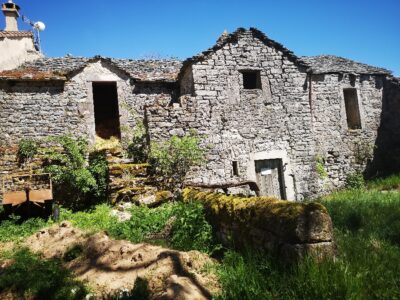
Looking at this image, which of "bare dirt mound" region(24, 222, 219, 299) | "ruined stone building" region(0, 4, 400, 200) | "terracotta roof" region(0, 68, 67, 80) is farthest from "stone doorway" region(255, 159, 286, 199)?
"terracotta roof" region(0, 68, 67, 80)

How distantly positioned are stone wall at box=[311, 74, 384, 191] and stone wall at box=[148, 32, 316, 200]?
107cm

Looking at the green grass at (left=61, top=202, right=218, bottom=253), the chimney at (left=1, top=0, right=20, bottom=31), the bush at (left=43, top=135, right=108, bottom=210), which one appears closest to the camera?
the green grass at (left=61, top=202, right=218, bottom=253)

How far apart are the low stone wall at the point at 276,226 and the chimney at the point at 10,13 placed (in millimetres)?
16022

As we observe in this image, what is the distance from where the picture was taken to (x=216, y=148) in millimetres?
10648

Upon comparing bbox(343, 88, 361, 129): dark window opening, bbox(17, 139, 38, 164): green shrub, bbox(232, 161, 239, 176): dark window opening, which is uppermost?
bbox(343, 88, 361, 129): dark window opening

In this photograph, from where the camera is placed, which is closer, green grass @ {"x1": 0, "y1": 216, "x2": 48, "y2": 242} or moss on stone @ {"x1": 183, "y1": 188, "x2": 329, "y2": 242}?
moss on stone @ {"x1": 183, "y1": 188, "x2": 329, "y2": 242}

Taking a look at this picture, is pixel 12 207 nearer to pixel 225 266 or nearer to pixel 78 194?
pixel 78 194

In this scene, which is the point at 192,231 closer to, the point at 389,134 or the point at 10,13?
the point at 389,134

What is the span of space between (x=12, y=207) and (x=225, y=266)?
670 cm

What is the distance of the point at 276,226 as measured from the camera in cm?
368

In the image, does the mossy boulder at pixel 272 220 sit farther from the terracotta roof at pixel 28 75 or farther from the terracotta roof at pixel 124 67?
the terracotta roof at pixel 28 75

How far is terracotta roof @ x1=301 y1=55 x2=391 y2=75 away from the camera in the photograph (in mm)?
13602

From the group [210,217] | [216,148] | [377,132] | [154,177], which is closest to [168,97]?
[216,148]

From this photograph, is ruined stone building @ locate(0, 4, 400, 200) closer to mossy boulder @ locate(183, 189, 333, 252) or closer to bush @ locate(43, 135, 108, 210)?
bush @ locate(43, 135, 108, 210)
